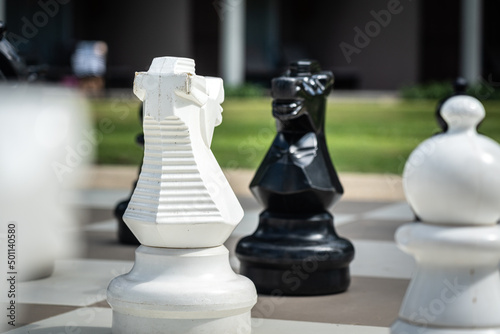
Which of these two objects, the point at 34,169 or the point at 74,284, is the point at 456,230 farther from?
the point at 74,284

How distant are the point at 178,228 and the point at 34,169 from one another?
1201mm

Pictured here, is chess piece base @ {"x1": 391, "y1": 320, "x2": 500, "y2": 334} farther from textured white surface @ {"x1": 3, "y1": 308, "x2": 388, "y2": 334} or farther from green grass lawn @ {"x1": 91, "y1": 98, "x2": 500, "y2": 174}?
green grass lawn @ {"x1": 91, "y1": 98, "x2": 500, "y2": 174}

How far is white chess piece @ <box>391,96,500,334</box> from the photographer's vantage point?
8.04 ft

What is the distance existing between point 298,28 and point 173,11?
11.2 ft

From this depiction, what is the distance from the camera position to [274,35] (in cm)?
2272

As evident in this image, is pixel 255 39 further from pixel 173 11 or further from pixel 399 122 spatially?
pixel 399 122

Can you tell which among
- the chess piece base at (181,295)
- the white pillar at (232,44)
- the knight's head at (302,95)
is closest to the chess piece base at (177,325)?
the chess piece base at (181,295)

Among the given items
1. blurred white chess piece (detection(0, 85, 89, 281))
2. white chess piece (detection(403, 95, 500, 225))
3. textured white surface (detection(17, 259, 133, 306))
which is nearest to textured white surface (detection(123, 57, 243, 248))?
blurred white chess piece (detection(0, 85, 89, 281))

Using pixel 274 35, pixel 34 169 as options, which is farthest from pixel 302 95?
pixel 274 35

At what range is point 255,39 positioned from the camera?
22781 millimetres

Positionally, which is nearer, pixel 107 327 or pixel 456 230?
pixel 456 230

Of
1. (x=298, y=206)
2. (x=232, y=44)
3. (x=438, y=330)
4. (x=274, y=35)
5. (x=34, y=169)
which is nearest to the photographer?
(x=438, y=330)

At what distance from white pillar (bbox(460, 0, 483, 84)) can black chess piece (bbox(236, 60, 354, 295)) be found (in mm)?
13937

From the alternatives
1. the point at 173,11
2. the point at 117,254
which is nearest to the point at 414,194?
the point at 117,254
